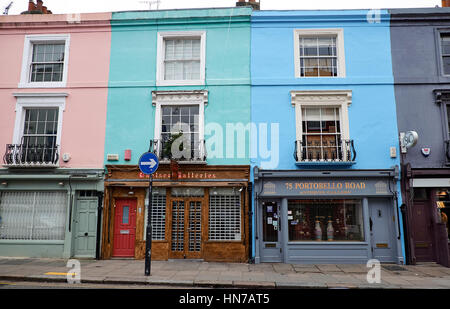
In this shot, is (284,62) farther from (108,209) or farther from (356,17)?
(108,209)

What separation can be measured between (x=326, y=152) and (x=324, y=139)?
0.50 meters

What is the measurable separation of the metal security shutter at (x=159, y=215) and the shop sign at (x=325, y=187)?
3685mm

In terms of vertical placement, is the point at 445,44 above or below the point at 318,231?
above

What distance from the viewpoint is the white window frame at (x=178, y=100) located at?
11.8m

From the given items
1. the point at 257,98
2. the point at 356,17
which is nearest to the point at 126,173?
the point at 257,98

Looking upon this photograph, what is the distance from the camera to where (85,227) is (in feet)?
37.9

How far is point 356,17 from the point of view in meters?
12.1

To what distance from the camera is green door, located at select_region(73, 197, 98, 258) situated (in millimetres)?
11414

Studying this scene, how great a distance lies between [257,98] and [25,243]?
32.9 feet

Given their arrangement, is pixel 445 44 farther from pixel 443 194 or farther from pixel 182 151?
pixel 182 151

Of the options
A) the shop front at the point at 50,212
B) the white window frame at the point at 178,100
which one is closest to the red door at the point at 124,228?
the shop front at the point at 50,212

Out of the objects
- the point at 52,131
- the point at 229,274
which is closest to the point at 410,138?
the point at 229,274

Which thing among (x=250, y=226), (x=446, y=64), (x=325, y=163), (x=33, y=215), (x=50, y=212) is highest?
(x=446, y=64)

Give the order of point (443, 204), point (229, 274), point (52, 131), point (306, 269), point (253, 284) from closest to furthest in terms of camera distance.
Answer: point (253, 284) < point (229, 274) < point (306, 269) < point (443, 204) < point (52, 131)
